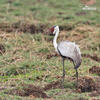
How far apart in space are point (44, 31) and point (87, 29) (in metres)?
1.30

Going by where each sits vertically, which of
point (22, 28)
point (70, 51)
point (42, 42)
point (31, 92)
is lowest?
point (31, 92)

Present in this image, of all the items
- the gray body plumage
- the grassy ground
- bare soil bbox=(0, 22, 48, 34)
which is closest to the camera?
the gray body plumage

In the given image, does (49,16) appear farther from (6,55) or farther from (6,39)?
(6,55)

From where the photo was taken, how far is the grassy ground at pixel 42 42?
669cm

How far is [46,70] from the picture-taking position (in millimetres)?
7480

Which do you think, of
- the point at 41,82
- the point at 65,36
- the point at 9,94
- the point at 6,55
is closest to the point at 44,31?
the point at 65,36

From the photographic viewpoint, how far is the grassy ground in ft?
21.9

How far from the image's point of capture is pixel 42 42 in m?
9.59

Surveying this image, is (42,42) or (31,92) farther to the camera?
(42,42)

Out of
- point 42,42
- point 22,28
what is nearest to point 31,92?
point 42,42

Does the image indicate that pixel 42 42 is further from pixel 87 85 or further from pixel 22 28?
pixel 87 85

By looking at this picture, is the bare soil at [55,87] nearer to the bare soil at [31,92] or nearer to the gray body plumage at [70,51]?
the bare soil at [31,92]

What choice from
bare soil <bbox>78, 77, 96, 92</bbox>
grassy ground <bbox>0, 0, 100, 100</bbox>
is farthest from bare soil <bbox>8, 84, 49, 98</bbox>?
bare soil <bbox>78, 77, 96, 92</bbox>

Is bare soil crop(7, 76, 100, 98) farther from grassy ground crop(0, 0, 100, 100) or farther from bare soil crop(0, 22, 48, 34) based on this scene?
bare soil crop(0, 22, 48, 34)
